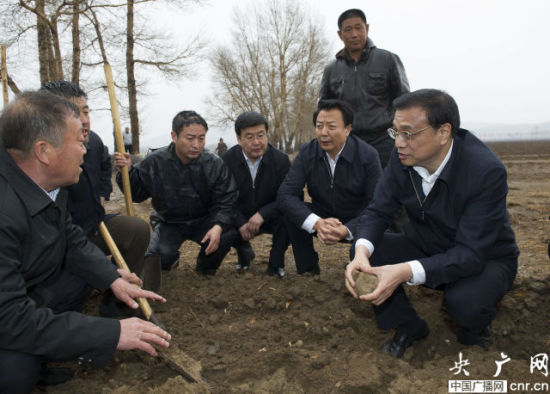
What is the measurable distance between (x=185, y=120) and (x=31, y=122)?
1.73m

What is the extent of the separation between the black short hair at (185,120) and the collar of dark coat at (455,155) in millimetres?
2049

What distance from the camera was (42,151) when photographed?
1864 mm

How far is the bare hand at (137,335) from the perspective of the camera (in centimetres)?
180

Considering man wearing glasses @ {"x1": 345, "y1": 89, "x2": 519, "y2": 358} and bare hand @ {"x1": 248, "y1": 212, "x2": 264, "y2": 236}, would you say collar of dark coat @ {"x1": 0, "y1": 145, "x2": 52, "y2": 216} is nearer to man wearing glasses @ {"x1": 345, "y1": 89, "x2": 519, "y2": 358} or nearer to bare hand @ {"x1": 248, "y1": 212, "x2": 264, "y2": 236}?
man wearing glasses @ {"x1": 345, "y1": 89, "x2": 519, "y2": 358}

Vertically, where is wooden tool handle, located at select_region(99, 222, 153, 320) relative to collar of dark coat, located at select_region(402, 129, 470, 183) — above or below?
below

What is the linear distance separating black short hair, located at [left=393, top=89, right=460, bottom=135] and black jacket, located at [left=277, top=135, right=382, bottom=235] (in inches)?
44.4

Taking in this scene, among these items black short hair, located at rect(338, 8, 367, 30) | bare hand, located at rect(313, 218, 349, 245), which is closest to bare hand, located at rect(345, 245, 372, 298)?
bare hand, located at rect(313, 218, 349, 245)

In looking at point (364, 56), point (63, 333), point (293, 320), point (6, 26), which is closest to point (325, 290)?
point (293, 320)

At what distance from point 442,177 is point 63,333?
203 centimetres

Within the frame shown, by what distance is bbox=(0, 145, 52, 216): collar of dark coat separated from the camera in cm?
182

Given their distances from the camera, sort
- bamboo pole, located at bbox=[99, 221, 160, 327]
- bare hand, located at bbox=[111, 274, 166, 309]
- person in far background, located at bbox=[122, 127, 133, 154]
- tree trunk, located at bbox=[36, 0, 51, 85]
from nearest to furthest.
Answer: bare hand, located at bbox=[111, 274, 166, 309] → bamboo pole, located at bbox=[99, 221, 160, 327] → tree trunk, located at bbox=[36, 0, 51, 85] → person in far background, located at bbox=[122, 127, 133, 154]

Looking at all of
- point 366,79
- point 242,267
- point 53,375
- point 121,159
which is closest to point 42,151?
point 53,375

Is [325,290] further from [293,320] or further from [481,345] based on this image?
[481,345]
